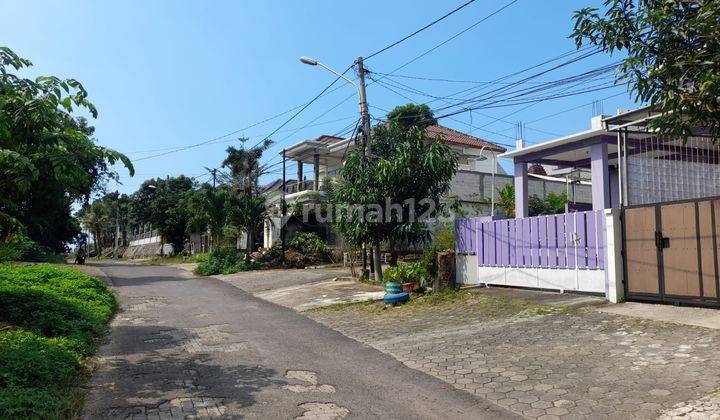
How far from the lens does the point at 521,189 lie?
56.9 ft

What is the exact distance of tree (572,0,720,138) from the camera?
14.1 ft

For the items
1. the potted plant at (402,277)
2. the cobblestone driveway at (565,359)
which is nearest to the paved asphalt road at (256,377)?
the cobblestone driveway at (565,359)

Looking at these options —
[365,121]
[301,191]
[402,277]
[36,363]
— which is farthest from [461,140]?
[36,363]

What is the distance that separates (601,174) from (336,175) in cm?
1272

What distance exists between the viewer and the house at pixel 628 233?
29.1 feet

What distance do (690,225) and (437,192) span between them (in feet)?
25.2

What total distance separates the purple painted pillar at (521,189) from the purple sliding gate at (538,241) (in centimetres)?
378

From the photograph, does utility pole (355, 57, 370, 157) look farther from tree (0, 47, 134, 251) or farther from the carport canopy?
tree (0, 47, 134, 251)

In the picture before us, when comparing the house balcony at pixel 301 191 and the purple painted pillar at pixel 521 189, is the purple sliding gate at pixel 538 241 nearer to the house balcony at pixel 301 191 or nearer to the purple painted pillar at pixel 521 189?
the purple painted pillar at pixel 521 189

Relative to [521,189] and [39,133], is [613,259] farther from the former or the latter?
[39,133]

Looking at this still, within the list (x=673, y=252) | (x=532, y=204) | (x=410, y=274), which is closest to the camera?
(x=673, y=252)

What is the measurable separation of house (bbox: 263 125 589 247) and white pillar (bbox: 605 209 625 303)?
13.1 meters

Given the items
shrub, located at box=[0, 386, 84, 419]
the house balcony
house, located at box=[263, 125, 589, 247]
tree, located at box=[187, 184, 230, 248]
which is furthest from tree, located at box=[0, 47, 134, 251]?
the house balcony

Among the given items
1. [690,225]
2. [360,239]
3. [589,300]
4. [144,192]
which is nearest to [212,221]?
[360,239]
